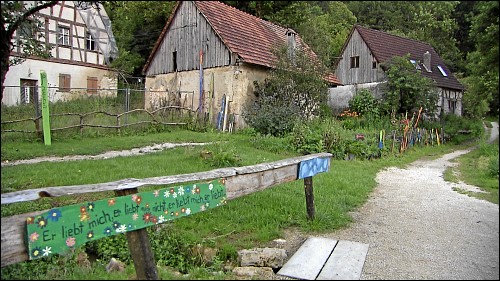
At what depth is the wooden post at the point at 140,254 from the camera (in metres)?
3.20

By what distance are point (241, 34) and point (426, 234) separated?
1516cm

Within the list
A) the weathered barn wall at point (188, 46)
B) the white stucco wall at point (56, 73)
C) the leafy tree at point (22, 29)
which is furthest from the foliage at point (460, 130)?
the leafy tree at point (22, 29)

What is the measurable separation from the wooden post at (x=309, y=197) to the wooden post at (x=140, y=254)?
2.98 metres

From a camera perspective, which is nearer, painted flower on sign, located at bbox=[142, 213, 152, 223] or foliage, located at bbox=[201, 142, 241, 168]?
painted flower on sign, located at bbox=[142, 213, 152, 223]

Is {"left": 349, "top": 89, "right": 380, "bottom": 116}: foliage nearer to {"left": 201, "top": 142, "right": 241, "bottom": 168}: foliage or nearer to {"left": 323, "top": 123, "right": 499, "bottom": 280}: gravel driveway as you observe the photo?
{"left": 323, "top": 123, "right": 499, "bottom": 280}: gravel driveway

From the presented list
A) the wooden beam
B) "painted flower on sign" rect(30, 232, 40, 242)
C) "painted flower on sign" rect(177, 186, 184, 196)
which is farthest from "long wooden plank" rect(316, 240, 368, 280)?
"painted flower on sign" rect(30, 232, 40, 242)

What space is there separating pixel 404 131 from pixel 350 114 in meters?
5.69

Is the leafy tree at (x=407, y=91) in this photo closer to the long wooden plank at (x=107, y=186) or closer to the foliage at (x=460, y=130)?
the foliage at (x=460, y=130)

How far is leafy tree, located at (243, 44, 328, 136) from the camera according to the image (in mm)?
14680

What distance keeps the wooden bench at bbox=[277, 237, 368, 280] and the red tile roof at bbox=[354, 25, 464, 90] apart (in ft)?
77.4

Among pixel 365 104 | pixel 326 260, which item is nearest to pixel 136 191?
pixel 326 260

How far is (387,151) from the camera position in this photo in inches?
585

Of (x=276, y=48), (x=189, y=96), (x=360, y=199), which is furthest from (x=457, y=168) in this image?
(x=189, y=96)

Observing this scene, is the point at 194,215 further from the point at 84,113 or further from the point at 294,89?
the point at 294,89
